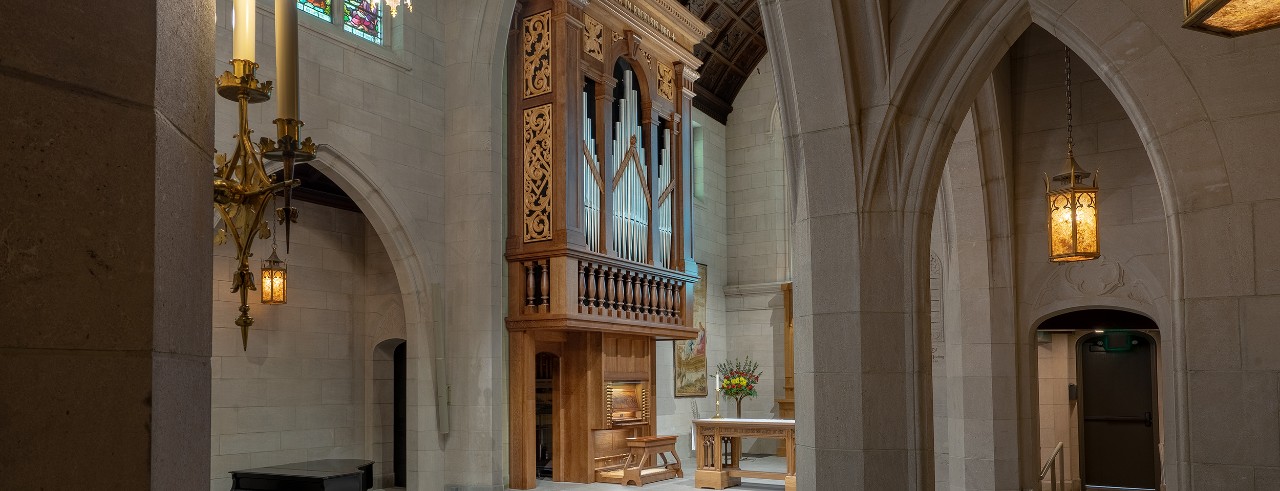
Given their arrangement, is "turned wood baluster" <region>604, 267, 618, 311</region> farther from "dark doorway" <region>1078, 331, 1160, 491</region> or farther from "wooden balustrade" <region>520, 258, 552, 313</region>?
"dark doorway" <region>1078, 331, 1160, 491</region>

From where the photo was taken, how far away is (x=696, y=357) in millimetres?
15695

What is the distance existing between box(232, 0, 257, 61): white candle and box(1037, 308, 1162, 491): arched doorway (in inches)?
393

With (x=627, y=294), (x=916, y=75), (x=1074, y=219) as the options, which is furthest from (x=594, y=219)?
(x=916, y=75)

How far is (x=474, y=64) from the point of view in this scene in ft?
34.5

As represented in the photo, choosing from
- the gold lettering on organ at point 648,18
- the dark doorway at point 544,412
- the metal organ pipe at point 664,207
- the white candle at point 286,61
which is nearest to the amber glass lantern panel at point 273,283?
the dark doorway at point 544,412

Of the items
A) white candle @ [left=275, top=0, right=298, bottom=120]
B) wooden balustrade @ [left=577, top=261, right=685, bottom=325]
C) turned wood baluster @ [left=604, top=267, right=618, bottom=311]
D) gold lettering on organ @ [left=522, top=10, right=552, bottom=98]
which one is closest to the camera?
white candle @ [left=275, top=0, right=298, bottom=120]

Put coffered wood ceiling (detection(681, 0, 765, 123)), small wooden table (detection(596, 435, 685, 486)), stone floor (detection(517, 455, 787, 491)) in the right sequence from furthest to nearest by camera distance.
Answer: coffered wood ceiling (detection(681, 0, 765, 123)) < small wooden table (detection(596, 435, 685, 486)) < stone floor (detection(517, 455, 787, 491))

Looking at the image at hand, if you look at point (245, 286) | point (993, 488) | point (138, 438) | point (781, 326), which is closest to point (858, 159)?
point (245, 286)

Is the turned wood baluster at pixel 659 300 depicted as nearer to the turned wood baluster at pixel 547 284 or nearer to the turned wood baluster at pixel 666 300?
the turned wood baluster at pixel 666 300

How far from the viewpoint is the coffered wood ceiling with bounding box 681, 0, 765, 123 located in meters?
15.1

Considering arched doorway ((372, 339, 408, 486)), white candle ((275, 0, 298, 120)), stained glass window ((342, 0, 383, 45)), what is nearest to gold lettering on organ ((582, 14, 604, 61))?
stained glass window ((342, 0, 383, 45))

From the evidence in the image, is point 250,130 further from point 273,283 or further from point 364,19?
point 364,19

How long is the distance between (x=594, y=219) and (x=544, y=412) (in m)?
2.92

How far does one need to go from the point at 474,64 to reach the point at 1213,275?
302 inches
